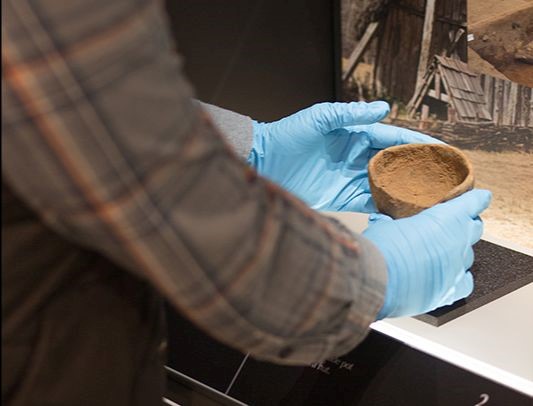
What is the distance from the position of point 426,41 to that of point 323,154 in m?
0.33

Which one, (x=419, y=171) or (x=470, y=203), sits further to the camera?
(x=419, y=171)

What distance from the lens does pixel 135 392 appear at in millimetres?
663

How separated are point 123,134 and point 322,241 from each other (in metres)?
0.18

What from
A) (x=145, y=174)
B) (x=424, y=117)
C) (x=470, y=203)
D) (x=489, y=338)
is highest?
(x=145, y=174)

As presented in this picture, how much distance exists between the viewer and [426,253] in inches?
30.3

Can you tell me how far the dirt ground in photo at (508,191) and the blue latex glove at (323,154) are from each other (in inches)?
8.7

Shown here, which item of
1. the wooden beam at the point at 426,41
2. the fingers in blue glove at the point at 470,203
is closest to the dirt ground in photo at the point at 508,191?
the wooden beam at the point at 426,41

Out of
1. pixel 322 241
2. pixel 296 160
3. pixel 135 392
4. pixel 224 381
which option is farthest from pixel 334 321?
pixel 296 160

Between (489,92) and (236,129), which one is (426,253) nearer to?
(236,129)

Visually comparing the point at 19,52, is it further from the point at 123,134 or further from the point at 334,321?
the point at 334,321

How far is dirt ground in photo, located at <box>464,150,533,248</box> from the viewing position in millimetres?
1292

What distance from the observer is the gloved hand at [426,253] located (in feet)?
2.45

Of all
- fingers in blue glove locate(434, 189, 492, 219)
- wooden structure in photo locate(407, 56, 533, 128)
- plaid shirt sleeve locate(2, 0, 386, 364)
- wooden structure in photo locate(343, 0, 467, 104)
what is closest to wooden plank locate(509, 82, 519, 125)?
wooden structure in photo locate(407, 56, 533, 128)

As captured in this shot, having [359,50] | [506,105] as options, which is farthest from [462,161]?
[359,50]
